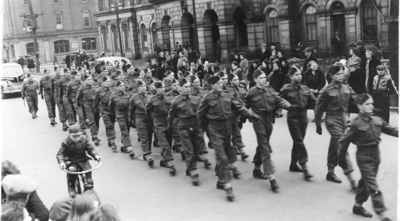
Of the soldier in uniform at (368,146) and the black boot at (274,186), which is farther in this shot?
the black boot at (274,186)

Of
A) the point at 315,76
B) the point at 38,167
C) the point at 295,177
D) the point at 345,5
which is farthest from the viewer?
the point at 345,5

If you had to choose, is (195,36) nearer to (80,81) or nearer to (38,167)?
(80,81)

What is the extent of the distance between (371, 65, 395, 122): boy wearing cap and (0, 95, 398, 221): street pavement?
0.70 m

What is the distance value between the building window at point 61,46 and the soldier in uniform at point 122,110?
54174mm

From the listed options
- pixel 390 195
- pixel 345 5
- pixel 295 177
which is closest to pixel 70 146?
pixel 295 177

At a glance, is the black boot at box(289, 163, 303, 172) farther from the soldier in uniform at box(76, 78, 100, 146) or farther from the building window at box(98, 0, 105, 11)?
the building window at box(98, 0, 105, 11)

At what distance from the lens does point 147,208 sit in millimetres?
8578

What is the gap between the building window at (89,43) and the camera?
2549 inches

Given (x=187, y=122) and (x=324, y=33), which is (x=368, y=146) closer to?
(x=187, y=122)

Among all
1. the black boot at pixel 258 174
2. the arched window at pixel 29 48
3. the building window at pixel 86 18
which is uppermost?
the building window at pixel 86 18

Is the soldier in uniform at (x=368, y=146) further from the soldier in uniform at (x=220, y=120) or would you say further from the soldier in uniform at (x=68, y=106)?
the soldier in uniform at (x=68, y=106)

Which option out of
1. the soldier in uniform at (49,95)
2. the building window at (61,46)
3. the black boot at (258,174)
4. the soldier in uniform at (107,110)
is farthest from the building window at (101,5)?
the black boot at (258,174)

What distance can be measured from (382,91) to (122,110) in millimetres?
5719

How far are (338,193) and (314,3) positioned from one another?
1723 centimetres
